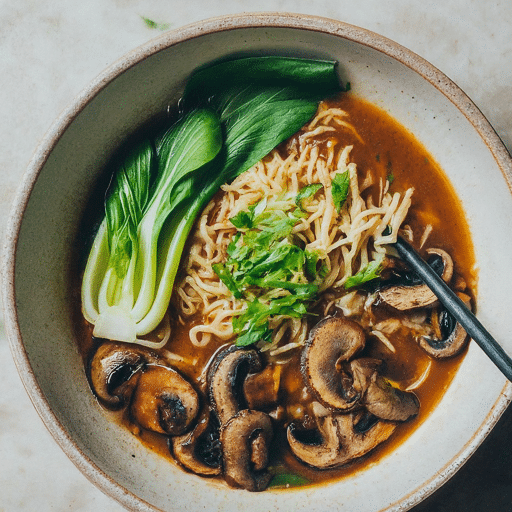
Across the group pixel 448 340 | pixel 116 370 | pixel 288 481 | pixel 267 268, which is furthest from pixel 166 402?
pixel 448 340

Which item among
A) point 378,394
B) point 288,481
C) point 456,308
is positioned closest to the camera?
point 456,308

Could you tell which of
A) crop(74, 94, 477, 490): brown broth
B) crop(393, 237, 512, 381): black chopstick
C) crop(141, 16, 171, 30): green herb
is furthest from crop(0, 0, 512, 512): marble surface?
crop(393, 237, 512, 381): black chopstick

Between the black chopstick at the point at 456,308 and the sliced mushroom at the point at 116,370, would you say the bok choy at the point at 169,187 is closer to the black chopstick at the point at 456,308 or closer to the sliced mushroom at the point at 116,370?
the sliced mushroom at the point at 116,370

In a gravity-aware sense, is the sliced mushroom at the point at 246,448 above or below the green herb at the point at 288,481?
above

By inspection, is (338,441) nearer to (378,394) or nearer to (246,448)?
(378,394)

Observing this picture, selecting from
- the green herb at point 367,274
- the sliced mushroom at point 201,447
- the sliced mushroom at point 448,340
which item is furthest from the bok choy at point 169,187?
the sliced mushroom at point 448,340

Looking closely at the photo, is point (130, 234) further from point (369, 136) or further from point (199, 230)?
point (369, 136)

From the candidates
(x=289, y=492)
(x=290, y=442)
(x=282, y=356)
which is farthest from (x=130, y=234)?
(x=289, y=492)
